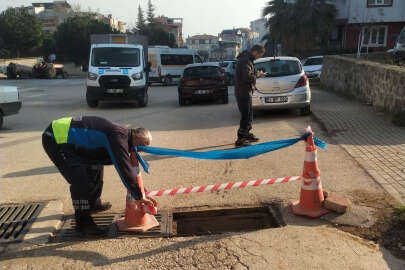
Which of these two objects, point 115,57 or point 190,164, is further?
point 115,57

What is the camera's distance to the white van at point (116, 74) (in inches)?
544

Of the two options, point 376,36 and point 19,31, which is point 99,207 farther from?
point 19,31

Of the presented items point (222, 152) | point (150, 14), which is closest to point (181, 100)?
point (222, 152)

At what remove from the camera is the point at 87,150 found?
13.0 feet

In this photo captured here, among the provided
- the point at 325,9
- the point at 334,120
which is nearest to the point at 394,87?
the point at 334,120

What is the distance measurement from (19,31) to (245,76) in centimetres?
5674

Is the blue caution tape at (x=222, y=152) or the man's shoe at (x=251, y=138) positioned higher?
the blue caution tape at (x=222, y=152)

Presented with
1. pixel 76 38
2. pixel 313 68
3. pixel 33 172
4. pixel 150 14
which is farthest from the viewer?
pixel 150 14

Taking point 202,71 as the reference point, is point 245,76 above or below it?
above

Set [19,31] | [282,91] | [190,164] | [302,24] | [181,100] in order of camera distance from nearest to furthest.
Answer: [190,164] → [282,91] → [181,100] → [302,24] → [19,31]

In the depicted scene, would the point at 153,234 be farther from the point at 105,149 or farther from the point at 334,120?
the point at 334,120

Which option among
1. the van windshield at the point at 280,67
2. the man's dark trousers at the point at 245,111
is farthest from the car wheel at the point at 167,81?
the man's dark trousers at the point at 245,111

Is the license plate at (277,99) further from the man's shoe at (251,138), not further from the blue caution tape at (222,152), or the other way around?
the blue caution tape at (222,152)

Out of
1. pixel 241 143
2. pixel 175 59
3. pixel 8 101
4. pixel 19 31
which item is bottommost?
pixel 241 143
